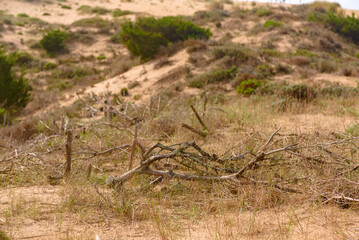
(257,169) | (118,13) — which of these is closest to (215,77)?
(257,169)

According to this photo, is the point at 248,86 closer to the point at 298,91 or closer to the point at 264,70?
the point at 298,91

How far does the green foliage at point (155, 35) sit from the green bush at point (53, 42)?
634cm

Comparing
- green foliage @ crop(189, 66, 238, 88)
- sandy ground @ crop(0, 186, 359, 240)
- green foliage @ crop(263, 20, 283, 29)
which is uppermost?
green foliage @ crop(263, 20, 283, 29)

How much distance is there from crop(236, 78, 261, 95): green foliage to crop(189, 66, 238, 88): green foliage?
1.75 m

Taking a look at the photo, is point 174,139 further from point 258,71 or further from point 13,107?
point 13,107

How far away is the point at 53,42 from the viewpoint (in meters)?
21.5

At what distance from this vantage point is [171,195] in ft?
9.85

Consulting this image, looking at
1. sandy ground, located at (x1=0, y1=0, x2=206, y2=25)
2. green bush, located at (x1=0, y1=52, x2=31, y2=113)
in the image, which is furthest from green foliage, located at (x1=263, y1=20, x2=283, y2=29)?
green bush, located at (x1=0, y1=52, x2=31, y2=113)

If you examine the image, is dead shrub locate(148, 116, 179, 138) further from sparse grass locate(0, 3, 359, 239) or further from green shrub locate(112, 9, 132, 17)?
green shrub locate(112, 9, 132, 17)

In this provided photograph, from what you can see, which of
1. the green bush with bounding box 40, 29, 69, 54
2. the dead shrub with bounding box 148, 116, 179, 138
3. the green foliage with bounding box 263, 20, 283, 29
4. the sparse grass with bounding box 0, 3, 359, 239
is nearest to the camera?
the sparse grass with bounding box 0, 3, 359, 239

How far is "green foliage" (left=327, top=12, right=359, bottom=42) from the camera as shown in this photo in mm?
21250

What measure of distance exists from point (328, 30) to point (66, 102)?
18.6 meters

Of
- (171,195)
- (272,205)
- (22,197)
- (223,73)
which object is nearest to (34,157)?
(22,197)

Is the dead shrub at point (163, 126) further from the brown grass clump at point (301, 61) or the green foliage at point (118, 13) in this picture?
the green foliage at point (118, 13)
